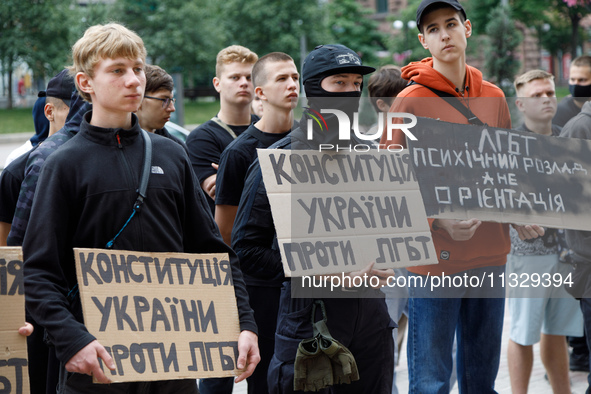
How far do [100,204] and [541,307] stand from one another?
3.46 metres

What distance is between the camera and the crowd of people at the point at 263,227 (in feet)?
8.87

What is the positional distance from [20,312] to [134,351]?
1.55 ft

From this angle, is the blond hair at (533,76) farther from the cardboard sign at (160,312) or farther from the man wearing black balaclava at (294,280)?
the cardboard sign at (160,312)

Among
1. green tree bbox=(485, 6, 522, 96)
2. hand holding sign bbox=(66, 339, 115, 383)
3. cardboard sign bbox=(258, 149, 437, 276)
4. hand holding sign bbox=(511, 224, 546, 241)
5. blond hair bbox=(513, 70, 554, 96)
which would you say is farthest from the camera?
green tree bbox=(485, 6, 522, 96)

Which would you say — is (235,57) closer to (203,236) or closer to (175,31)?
(203,236)

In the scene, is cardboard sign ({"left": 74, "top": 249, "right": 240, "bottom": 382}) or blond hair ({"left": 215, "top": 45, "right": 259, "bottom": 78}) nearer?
cardboard sign ({"left": 74, "top": 249, "right": 240, "bottom": 382})

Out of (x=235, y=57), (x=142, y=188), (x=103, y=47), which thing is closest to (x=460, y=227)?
(x=142, y=188)

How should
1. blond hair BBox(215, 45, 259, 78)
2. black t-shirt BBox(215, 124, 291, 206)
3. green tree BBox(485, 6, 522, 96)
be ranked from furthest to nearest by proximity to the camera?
green tree BBox(485, 6, 522, 96) → blond hair BBox(215, 45, 259, 78) → black t-shirt BBox(215, 124, 291, 206)

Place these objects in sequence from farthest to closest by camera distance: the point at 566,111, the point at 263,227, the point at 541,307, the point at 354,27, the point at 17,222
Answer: the point at 354,27, the point at 566,111, the point at 541,307, the point at 263,227, the point at 17,222

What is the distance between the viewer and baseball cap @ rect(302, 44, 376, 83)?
3408mm

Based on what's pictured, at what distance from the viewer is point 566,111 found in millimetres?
6051

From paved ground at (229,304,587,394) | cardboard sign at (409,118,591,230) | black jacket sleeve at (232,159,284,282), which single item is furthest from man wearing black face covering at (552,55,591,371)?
black jacket sleeve at (232,159,284,282)

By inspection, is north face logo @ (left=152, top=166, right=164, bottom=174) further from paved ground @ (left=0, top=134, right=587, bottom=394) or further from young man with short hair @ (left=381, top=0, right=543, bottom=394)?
paved ground @ (left=0, top=134, right=587, bottom=394)

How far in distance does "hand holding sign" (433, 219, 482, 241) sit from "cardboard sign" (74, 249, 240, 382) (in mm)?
1284
